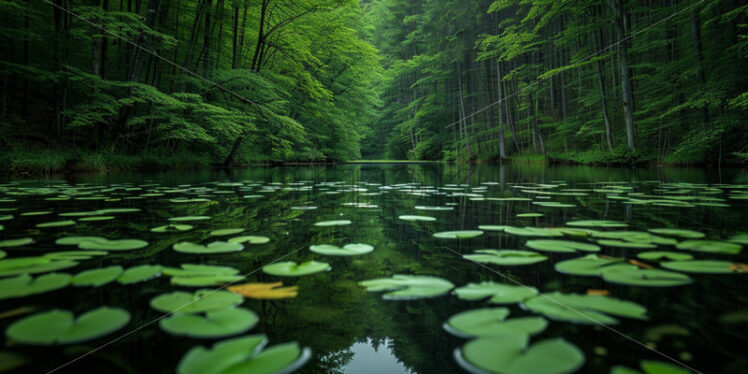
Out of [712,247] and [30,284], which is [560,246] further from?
[30,284]

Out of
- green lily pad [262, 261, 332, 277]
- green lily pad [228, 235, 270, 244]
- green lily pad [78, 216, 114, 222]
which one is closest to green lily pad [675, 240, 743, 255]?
Result: green lily pad [262, 261, 332, 277]

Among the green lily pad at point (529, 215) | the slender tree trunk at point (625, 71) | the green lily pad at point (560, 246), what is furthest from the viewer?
the slender tree trunk at point (625, 71)

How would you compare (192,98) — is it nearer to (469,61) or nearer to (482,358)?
(482,358)

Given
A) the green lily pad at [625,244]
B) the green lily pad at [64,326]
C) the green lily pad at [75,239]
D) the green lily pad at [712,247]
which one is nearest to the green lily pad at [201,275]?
the green lily pad at [64,326]

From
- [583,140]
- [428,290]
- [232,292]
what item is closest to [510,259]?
[428,290]

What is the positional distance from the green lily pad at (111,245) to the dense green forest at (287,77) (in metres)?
4.19

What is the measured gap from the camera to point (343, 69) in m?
13.6

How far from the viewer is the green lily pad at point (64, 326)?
1.59ft

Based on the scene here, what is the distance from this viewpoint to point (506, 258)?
0.95 m

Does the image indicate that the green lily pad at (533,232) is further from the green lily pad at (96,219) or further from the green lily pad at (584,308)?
the green lily pad at (96,219)

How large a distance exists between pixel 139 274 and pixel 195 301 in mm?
282

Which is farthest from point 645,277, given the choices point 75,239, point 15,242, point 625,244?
point 15,242

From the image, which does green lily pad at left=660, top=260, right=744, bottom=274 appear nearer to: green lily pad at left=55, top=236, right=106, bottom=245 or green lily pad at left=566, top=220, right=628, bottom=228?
green lily pad at left=566, top=220, right=628, bottom=228

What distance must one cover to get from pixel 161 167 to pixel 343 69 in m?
8.75
